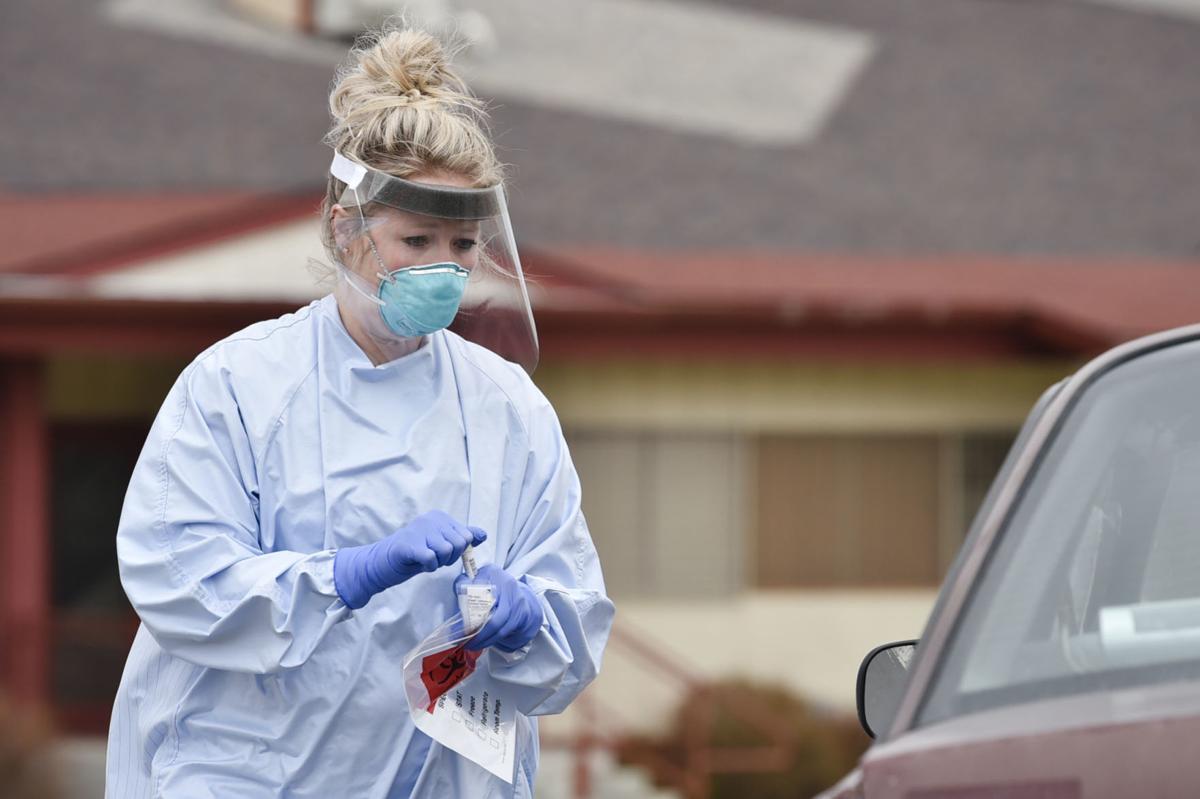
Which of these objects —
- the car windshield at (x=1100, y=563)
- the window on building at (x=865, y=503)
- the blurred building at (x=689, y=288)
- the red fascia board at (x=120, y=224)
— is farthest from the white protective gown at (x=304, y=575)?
the window on building at (x=865, y=503)

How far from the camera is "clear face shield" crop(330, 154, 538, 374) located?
3059 millimetres

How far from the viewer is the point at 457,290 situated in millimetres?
3098

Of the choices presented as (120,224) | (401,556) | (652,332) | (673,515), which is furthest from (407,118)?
(673,515)

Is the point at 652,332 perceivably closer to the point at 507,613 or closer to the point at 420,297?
the point at 420,297

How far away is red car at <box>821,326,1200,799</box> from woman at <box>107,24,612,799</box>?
2.31ft

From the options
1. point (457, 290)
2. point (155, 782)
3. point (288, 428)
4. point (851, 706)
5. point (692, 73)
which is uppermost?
point (692, 73)

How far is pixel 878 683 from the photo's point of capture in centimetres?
300

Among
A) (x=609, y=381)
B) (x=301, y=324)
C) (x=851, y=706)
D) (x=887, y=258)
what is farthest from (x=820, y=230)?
(x=301, y=324)

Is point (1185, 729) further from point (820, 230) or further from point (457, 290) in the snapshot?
point (820, 230)

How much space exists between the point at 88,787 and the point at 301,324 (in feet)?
30.9

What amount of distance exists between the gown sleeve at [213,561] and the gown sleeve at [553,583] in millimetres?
337

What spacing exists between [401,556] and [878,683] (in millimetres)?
810

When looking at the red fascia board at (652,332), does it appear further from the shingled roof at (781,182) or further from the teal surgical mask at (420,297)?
the teal surgical mask at (420,297)

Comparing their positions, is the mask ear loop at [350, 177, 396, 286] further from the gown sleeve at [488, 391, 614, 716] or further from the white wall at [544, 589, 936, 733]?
the white wall at [544, 589, 936, 733]
